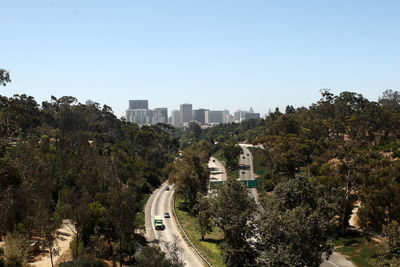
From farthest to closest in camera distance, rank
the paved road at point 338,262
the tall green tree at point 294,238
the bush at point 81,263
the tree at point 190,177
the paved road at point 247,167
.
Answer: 1. the paved road at point 247,167
2. the tree at point 190,177
3. the paved road at point 338,262
4. the bush at point 81,263
5. the tall green tree at point 294,238

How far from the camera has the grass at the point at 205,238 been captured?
44.6 metres

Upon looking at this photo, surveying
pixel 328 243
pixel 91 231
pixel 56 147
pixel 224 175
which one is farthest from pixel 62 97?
pixel 328 243

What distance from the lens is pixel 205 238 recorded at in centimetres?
5291

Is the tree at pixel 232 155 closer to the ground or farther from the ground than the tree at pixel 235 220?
farther from the ground

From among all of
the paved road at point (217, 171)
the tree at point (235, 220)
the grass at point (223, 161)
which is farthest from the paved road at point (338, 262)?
the paved road at point (217, 171)

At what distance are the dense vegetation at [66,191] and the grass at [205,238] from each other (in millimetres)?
8019

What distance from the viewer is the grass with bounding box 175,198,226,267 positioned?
4462 centimetres

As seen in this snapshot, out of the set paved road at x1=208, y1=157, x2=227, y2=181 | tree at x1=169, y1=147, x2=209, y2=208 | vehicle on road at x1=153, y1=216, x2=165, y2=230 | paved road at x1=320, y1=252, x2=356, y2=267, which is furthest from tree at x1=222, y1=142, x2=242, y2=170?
paved road at x1=320, y1=252, x2=356, y2=267

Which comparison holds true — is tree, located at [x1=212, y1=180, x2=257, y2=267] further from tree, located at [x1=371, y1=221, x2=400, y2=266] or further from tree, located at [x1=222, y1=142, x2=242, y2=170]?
tree, located at [x1=222, y1=142, x2=242, y2=170]

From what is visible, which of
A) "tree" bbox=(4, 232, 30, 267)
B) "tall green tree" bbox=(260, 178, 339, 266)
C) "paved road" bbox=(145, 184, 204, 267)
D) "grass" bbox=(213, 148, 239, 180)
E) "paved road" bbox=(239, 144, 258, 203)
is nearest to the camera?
"tall green tree" bbox=(260, 178, 339, 266)

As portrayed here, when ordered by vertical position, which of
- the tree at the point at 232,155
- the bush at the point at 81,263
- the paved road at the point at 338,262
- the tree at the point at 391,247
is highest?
the tree at the point at 232,155

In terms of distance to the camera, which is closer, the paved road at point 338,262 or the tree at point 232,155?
the paved road at point 338,262

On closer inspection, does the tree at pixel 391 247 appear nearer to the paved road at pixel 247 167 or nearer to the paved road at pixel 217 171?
the paved road at pixel 247 167

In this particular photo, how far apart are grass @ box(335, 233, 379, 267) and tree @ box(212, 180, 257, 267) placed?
16.8 metres
